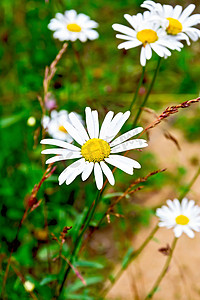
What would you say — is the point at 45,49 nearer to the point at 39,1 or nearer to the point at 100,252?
the point at 39,1

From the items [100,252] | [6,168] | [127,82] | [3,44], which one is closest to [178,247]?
[100,252]

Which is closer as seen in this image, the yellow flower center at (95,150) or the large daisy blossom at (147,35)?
the yellow flower center at (95,150)

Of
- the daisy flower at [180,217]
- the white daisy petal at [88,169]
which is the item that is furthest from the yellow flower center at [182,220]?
the white daisy petal at [88,169]

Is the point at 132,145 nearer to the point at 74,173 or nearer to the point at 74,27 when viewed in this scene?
the point at 74,173

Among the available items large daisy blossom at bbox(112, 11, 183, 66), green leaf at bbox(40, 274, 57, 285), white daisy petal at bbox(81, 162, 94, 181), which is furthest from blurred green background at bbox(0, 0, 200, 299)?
white daisy petal at bbox(81, 162, 94, 181)

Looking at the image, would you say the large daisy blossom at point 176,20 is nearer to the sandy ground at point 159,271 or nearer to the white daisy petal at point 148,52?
the white daisy petal at point 148,52

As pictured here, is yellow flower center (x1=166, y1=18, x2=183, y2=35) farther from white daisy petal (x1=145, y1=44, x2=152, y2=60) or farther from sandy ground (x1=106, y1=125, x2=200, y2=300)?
sandy ground (x1=106, y1=125, x2=200, y2=300)
